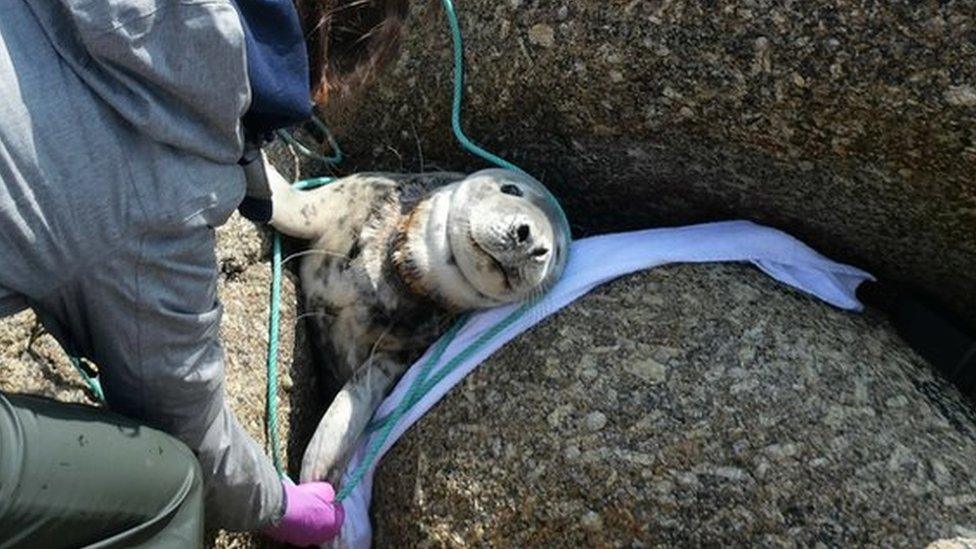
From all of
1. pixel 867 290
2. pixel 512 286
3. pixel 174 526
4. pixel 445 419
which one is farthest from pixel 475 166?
pixel 174 526

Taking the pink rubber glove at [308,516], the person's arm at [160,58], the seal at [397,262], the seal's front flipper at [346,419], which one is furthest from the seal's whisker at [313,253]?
the person's arm at [160,58]

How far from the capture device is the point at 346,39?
9.98ft

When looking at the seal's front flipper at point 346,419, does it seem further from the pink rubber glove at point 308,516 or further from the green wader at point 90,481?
the green wader at point 90,481

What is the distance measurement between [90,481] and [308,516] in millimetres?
965

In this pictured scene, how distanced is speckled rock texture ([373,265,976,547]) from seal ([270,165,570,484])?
0.17 meters

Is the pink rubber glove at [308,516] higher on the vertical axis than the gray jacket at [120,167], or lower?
lower

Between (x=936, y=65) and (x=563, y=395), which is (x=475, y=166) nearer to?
(x=563, y=395)

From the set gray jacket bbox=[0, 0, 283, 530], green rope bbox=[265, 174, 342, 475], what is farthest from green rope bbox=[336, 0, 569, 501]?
gray jacket bbox=[0, 0, 283, 530]

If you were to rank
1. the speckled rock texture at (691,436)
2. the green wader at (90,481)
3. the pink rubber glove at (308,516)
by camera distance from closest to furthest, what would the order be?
the green wader at (90,481) → the speckled rock texture at (691,436) → the pink rubber glove at (308,516)

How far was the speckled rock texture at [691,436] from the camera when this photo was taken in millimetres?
2619

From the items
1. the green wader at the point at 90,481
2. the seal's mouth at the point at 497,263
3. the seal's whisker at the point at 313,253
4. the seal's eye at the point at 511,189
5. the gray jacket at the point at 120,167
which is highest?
the gray jacket at the point at 120,167

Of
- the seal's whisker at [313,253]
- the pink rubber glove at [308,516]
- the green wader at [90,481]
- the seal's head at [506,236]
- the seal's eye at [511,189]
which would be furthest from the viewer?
the seal's whisker at [313,253]

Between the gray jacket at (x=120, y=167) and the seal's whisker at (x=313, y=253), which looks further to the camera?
the seal's whisker at (x=313, y=253)

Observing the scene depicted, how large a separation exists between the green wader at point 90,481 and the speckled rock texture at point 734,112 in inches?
58.4
